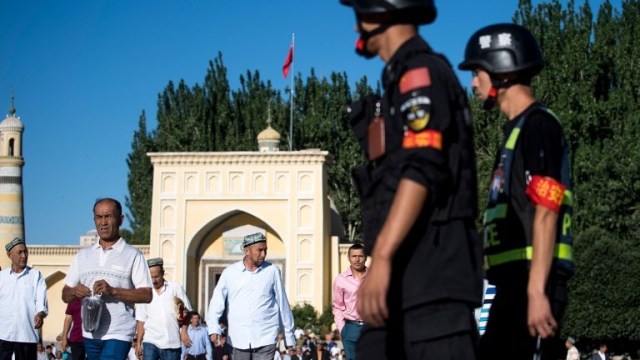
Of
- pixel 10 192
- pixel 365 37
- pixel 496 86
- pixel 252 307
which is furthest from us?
pixel 10 192

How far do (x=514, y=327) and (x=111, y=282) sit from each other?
431cm

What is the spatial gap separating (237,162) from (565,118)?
43.6ft

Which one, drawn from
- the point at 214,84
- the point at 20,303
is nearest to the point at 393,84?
the point at 20,303

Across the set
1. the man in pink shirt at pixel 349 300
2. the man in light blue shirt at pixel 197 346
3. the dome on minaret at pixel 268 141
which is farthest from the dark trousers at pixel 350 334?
the dome on minaret at pixel 268 141

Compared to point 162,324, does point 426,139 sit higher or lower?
higher

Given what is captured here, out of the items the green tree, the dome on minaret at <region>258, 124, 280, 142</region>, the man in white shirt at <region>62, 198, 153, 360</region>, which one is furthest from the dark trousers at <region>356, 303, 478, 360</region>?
the green tree

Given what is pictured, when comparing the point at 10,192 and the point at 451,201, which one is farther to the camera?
the point at 10,192

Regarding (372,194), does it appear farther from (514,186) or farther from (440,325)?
(514,186)

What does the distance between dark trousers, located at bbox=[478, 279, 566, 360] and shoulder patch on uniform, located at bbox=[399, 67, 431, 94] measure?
1233 millimetres

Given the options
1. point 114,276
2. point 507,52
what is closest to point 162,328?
point 114,276

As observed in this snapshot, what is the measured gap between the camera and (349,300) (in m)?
12.0

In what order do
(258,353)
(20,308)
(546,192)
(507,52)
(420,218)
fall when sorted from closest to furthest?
(420,218) < (546,192) < (507,52) < (258,353) < (20,308)

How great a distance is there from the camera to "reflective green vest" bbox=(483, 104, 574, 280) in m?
4.71

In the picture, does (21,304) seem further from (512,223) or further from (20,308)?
(512,223)
